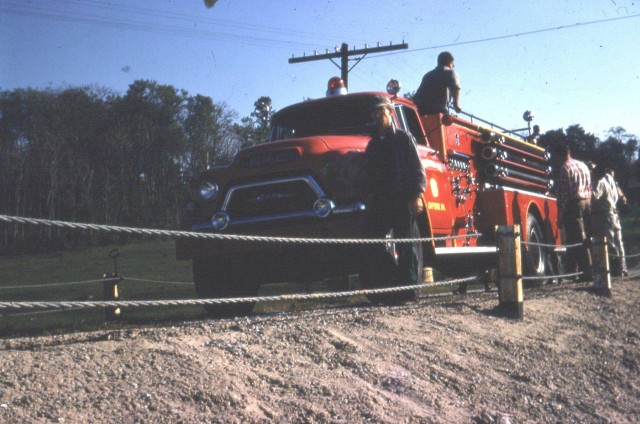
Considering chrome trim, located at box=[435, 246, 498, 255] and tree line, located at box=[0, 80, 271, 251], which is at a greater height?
tree line, located at box=[0, 80, 271, 251]

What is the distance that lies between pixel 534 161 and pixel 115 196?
40412 mm

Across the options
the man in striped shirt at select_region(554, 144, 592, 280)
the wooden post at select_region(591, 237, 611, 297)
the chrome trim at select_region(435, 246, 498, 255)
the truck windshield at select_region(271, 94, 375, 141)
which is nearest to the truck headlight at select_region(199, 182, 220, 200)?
the truck windshield at select_region(271, 94, 375, 141)

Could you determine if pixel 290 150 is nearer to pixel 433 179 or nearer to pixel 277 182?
pixel 277 182

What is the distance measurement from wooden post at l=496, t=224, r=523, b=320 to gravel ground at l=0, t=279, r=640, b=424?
20cm

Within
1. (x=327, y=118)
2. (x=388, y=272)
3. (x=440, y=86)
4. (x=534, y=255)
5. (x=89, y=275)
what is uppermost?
(x=440, y=86)

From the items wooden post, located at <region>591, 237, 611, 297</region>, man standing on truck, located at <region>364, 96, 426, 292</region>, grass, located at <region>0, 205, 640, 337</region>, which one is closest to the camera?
man standing on truck, located at <region>364, 96, 426, 292</region>

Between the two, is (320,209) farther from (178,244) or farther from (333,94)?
(333,94)

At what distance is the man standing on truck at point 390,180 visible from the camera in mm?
8547

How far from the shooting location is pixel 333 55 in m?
34.9

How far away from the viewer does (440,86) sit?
1132 cm

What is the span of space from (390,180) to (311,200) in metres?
0.87

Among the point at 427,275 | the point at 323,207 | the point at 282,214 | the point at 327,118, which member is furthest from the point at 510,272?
the point at 327,118

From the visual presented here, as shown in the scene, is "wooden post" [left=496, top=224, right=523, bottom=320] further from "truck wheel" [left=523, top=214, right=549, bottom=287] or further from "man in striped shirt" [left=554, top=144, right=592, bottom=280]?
"truck wheel" [left=523, top=214, right=549, bottom=287]

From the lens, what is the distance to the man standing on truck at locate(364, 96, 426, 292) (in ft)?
28.0
